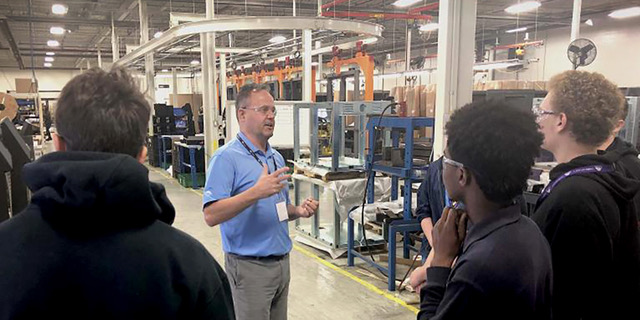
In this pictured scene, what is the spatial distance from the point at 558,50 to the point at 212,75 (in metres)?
10.6

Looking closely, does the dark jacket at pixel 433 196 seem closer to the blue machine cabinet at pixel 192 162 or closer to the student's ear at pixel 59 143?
the student's ear at pixel 59 143

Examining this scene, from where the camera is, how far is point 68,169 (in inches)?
30.4

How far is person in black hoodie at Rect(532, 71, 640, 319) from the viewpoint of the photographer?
129 cm

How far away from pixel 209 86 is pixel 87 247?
7.03 metres

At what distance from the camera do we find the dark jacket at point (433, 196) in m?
3.00

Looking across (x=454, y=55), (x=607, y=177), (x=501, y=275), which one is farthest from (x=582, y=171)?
(x=454, y=55)

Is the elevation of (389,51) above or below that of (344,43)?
above

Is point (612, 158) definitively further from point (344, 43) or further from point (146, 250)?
point (344, 43)

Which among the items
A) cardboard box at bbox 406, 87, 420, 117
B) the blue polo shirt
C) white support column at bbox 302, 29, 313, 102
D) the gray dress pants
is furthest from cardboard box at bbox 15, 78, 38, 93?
the gray dress pants

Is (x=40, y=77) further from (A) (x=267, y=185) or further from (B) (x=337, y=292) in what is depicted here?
(A) (x=267, y=185)

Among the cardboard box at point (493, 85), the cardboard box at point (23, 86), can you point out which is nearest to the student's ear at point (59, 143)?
the cardboard box at point (493, 85)

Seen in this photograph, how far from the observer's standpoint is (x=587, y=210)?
127 cm

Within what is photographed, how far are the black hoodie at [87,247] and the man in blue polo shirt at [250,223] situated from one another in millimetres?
1110

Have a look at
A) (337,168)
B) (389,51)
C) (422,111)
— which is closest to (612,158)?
(337,168)
